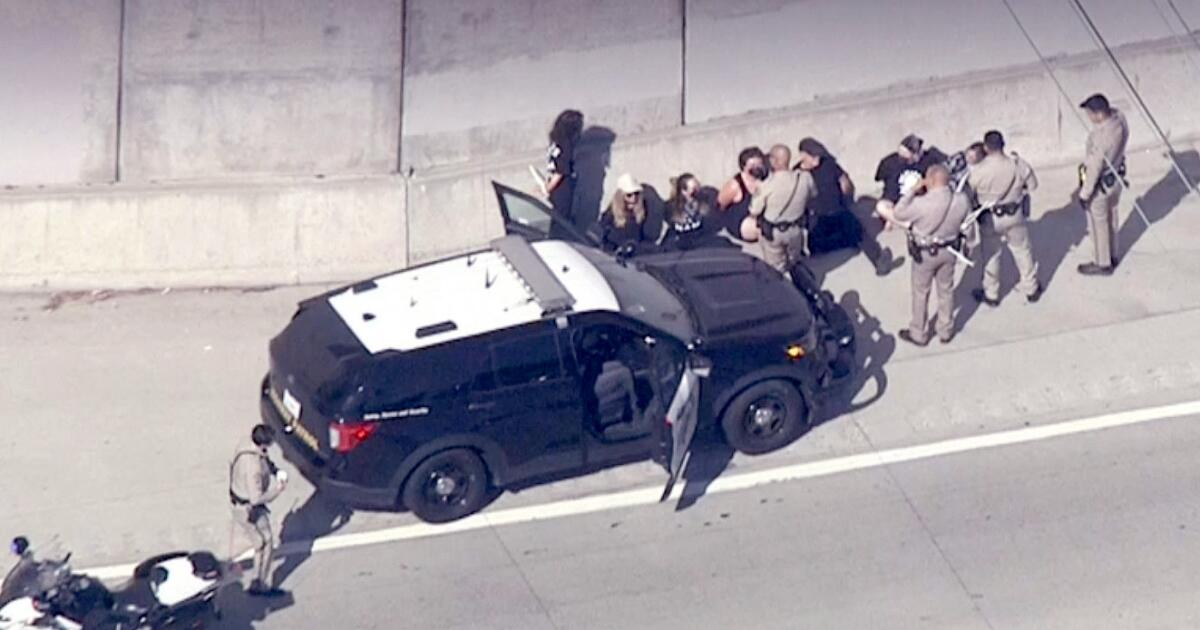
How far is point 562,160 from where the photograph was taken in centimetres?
1675

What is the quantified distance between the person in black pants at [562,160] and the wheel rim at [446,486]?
380cm

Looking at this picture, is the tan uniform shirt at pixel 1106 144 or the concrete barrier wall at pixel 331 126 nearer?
the tan uniform shirt at pixel 1106 144

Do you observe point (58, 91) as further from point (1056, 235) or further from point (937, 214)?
point (1056, 235)

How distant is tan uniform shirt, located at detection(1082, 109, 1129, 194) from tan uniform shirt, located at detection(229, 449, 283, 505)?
7.71 m

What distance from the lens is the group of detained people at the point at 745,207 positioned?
52.1 ft

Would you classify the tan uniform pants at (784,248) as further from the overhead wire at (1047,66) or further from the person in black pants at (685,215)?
the overhead wire at (1047,66)

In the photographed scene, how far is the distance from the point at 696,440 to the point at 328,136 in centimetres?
476

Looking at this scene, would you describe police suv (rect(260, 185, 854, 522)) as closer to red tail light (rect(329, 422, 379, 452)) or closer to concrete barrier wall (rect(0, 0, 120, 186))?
red tail light (rect(329, 422, 379, 452))

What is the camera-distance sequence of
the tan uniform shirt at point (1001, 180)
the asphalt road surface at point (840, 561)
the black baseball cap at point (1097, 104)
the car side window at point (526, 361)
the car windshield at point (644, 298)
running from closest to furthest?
the asphalt road surface at point (840, 561) < the car side window at point (526, 361) < the car windshield at point (644, 298) < the tan uniform shirt at point (1001, 180) < the black baseball cap at point (1097, 104)

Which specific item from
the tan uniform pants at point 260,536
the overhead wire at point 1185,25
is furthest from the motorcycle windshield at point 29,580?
the overhead wire at point 1185,25

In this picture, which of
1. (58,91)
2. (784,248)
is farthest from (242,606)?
(58,91)

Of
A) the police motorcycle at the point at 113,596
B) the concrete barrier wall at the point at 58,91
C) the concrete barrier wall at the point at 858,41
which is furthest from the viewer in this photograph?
the concrete barrier wall at the point at 858,41

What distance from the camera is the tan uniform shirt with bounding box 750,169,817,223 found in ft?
51.7

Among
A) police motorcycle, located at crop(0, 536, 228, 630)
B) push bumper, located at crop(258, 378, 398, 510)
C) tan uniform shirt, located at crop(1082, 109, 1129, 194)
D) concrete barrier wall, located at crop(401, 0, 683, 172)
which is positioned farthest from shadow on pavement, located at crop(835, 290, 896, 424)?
police motorcycle, located at crop(0, 536, 228, 630)
